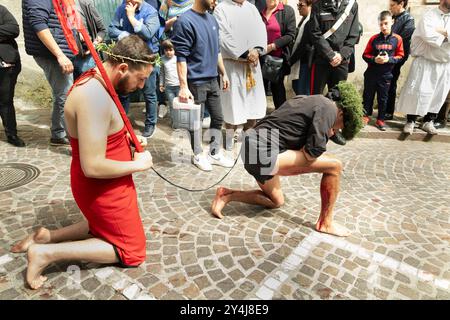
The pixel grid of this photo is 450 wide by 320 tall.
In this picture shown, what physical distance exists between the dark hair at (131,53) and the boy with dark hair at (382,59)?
4.51m

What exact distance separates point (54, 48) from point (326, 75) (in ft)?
12.7

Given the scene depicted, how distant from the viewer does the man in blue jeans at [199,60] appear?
13.6ft

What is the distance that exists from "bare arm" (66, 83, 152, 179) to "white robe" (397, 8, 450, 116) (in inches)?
215

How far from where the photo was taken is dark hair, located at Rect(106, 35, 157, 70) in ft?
7.46

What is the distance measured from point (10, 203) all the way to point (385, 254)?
3595 mm

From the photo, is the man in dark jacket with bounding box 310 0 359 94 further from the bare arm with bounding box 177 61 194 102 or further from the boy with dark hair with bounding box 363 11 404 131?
the bare arm with bounding box 177 61 194 102

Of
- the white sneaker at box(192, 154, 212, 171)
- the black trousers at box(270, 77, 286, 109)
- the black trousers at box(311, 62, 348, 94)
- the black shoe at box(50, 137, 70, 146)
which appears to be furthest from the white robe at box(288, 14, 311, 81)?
the black shoe at box(50, 137, 70, 146)

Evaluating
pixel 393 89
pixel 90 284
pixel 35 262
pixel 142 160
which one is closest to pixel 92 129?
pixel 142 160

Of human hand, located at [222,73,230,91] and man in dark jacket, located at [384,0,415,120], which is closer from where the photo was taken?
human hand, located at [222,73,230,91]

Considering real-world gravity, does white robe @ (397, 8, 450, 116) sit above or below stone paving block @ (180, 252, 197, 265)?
above

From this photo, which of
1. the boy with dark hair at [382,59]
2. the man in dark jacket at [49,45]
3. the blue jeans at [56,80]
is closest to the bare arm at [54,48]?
the man in dark jacket at [49,45]

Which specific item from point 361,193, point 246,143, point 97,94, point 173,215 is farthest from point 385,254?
point 97,94

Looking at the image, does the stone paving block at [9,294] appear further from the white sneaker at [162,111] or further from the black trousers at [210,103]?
the white sneaker at [162,111]

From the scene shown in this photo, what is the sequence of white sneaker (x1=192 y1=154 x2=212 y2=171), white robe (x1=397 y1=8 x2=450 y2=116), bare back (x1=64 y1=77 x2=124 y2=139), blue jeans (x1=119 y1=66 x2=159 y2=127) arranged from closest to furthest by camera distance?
bare back (x1=64 y1=77 x2=124 y2=139)
white sneaker (x1=192 y1=154 x2=212 y2=171)
blue jeans (x1=119 y1=66 x2=159 y2=127)
white robe (x1=397 y1=8 x2=450 y2=116)
